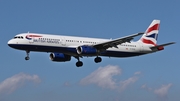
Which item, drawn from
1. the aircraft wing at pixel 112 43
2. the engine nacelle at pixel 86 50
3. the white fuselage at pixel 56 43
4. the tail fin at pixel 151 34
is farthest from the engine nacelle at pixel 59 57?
the tail fin at pixel 151 34

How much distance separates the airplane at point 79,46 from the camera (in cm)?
8481

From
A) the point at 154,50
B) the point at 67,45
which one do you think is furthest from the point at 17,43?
the point at 154,50

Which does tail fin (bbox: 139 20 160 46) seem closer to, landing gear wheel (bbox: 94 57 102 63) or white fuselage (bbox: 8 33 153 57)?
white fuselage (bbox: 8 33 153 57)

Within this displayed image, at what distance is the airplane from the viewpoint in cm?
8481

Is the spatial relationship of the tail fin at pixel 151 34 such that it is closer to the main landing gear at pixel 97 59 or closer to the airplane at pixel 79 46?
the airplane at pixel 79 46

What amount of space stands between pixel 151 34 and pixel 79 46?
20190 mm

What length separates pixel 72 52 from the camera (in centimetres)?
8806

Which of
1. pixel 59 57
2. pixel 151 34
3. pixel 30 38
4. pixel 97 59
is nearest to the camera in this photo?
pixel 30 38

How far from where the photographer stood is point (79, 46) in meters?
88.1

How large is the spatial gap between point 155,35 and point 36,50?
1121 inches

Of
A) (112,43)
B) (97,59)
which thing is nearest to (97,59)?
(97,59)

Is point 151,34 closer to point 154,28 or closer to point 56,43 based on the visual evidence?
point 154,28

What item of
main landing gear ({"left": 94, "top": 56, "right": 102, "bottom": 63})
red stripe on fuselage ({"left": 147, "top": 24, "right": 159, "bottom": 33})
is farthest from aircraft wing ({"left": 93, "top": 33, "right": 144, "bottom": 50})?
red stripe on fuselage ({"left": 147, "top": 24, "right": 159, "bottom": 33})

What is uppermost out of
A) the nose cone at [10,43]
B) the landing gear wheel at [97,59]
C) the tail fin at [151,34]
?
the tail fin at [151,34]
